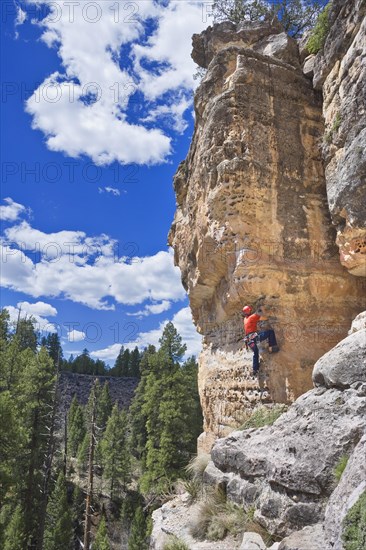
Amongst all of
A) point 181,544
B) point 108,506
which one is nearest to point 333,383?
point 181,544

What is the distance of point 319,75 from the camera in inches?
430

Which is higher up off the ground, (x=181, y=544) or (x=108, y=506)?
(x=181, y=544)

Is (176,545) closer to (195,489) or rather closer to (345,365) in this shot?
(195,489)

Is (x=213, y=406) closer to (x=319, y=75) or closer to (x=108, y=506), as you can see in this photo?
(x=319, y=75)

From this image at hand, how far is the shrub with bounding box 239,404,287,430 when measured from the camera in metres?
8.42

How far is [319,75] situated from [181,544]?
37.2ft

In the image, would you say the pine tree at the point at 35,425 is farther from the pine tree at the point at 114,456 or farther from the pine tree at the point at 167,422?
the pine tree at the point at 114,456

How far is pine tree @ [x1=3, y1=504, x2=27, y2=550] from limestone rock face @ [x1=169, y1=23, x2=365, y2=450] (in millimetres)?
13717

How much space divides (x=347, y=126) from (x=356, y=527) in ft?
25.9

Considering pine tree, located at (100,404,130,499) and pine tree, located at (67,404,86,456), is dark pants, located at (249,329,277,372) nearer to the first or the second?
pine tree, located at (100,404,130,499)

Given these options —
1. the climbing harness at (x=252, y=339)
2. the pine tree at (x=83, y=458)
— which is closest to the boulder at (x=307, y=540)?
the climbing harness at (x=252, y=339)

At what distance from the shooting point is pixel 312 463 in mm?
5617

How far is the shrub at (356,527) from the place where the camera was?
3.93 metres

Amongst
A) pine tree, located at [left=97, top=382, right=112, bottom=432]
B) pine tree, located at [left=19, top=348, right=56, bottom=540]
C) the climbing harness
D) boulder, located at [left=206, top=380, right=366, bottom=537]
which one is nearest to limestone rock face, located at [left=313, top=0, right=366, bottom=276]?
the climbing harness
